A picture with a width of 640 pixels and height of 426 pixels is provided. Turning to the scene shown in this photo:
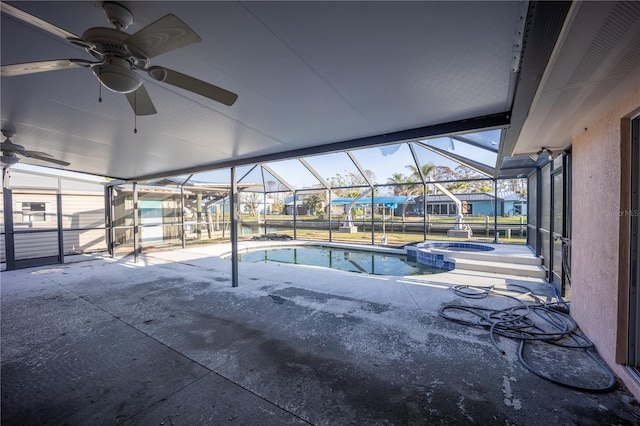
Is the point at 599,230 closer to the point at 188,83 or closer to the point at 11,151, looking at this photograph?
the point at 188,83

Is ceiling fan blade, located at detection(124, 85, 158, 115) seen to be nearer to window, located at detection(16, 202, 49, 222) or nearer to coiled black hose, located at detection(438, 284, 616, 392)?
coiled black hose, located at detection(438, 284, 616, 392)

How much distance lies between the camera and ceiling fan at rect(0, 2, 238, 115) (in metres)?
1.27

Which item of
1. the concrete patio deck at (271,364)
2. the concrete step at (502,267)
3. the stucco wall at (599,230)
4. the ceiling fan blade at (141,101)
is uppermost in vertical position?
the ceiling fan blade at (141,101)

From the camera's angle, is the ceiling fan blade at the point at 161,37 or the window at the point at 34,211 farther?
the window at the point at 34,211

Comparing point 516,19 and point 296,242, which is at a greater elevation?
point 516,19

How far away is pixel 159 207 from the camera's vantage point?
1009cm

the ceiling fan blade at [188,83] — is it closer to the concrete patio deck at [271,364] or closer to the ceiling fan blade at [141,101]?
the ceiling fan blade at [141,101]

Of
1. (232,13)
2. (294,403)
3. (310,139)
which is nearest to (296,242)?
(310,139)

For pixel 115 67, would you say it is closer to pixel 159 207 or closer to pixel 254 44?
pixel 254 44

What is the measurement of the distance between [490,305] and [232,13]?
4.03m

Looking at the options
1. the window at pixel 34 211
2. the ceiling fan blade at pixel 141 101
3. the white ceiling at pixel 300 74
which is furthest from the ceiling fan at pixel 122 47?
the window at pixel 34 211

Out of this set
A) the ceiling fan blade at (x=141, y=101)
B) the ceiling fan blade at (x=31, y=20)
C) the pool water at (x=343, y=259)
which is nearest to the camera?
the ceiling fan blade at (x=31, y=20)

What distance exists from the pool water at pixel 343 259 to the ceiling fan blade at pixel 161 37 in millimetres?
5833

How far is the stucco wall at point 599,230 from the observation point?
2.03 m
